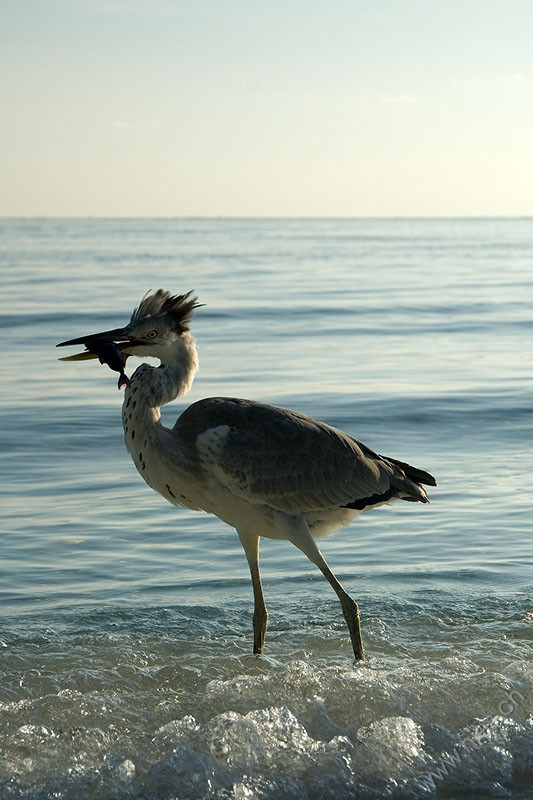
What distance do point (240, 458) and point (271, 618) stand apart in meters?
1.45

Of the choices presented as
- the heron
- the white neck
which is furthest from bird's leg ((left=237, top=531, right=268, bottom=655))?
the white neck

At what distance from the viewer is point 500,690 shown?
5773 mm

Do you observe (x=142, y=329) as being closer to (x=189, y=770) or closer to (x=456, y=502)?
(x=189, y=770)

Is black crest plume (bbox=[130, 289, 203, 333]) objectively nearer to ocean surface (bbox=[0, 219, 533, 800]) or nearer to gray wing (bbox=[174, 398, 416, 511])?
gray wing (bbox=[174, 398, 416, 511])

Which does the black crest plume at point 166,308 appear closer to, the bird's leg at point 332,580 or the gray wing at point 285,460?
the gray wing at point 285,460

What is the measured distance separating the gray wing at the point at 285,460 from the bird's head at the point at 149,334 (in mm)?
413

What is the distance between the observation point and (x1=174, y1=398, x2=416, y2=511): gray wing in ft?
20.4

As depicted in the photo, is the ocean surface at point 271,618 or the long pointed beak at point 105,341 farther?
the long pointed beak at point 105,341

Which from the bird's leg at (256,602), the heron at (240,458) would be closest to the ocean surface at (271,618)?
the bird's leg at (256,602)

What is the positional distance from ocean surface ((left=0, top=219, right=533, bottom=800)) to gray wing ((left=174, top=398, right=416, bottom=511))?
899mm

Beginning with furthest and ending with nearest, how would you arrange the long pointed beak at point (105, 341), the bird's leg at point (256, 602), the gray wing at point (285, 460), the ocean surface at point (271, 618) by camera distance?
the bird's leg at point (256, 602) → the long pointed beak at point (105, 341) → the gray wing at point (285, 460) → the ocean surface at point (271, 618)

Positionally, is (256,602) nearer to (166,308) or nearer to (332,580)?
(332,580)

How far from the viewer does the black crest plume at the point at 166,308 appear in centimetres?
652

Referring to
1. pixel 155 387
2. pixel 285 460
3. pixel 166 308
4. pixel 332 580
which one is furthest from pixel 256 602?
pixel 166 308
